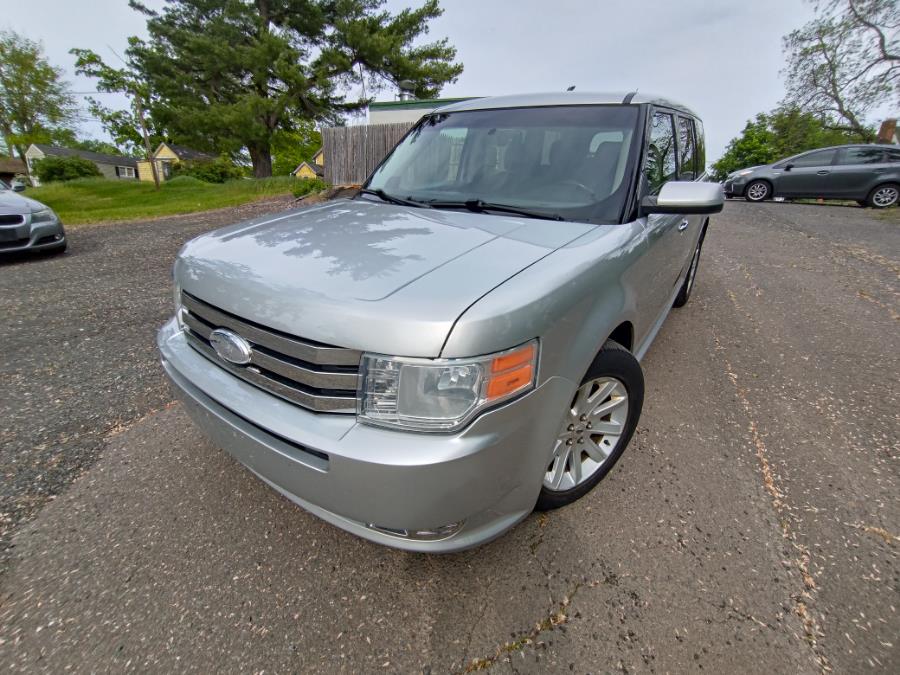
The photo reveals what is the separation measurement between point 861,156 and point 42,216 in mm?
17178

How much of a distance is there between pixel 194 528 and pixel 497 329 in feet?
5.35

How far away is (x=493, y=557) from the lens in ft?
5.81

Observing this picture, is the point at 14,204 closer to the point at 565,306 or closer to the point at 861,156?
Result: the point at 565,306

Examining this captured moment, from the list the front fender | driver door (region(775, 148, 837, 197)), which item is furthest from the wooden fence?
the front fender

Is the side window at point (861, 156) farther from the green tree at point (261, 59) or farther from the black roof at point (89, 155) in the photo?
the black roof at point (89, 155)

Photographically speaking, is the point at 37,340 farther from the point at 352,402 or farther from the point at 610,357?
the point at 610,357

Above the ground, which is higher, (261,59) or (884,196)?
(261,59)

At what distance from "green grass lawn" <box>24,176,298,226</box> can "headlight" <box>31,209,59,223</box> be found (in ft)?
14.9

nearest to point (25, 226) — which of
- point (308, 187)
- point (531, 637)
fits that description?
point (308, 187)

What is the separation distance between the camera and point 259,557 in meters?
1.75

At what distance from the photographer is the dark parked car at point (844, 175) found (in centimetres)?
1068

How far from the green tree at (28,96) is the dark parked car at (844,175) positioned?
3407 centimetres

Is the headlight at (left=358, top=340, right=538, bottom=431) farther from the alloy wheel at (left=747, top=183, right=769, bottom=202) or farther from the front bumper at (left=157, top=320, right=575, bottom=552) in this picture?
the alloy wheel at (left=747, top=183, right=769, bottom=202)

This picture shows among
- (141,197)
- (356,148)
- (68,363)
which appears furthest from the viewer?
(141,197)
